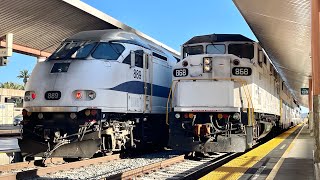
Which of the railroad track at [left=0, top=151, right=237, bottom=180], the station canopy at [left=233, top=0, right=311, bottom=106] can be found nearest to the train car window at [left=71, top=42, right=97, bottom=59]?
the railroad track at [left=0, top=151, right=237, bottom=180]

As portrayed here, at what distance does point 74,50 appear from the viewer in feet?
34.6

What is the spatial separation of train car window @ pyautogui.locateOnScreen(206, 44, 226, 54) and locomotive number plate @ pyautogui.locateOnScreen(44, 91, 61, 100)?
471 cm

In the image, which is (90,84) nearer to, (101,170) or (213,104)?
(101,170)

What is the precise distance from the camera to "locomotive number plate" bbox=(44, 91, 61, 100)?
9700 millimetres

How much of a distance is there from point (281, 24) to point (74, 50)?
27.0 feet

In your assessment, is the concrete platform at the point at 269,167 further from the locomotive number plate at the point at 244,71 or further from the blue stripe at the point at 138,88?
the blue stripe at the point at 138,88

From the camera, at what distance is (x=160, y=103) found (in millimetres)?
13117

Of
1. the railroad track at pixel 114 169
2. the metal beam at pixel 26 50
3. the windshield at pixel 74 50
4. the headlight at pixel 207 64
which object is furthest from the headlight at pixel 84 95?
the metal beam at pixel 26 50

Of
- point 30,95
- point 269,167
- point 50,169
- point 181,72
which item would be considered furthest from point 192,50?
point 50,169

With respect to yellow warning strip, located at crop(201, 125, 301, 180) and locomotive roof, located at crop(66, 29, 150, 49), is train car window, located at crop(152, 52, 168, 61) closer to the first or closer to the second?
locomotive roof, located at crop(66, 29, 150, 49)

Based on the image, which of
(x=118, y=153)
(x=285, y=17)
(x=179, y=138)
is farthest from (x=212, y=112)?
(x=285, y=17)

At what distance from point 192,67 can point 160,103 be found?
269 cm

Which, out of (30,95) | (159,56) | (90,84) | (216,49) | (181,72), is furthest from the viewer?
(159,56)

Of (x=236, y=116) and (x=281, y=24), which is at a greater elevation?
(x=281, y=24)
